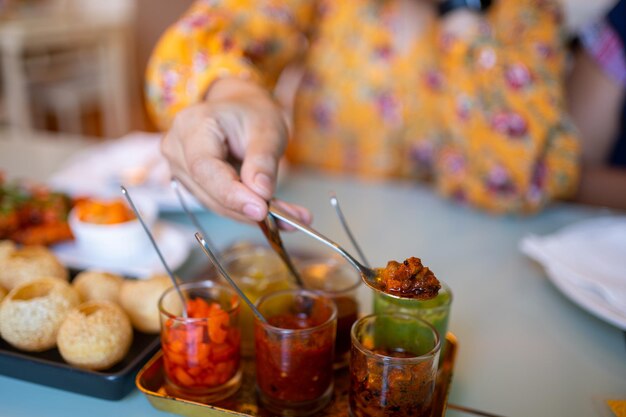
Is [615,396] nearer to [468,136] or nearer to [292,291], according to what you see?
[292,291]

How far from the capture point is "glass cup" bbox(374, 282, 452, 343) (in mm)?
564

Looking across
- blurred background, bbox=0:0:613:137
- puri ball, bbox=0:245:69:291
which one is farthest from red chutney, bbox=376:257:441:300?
blurred background, bbox=0:0:613:137

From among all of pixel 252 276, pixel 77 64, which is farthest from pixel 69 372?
pixel 77 64

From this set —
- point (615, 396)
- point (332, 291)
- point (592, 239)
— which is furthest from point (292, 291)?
point (592, 239)

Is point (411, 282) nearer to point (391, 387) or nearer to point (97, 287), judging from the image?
point (391, 387)

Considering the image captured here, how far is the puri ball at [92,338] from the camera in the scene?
0.54 m

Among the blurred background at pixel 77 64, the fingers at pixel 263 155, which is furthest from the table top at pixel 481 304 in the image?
the blurred background at pixel 77 64

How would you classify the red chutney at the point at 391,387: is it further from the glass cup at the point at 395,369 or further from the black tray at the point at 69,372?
the black tray at the point at 69,372

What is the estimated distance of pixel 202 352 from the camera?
526mm

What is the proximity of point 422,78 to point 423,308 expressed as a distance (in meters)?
0.84

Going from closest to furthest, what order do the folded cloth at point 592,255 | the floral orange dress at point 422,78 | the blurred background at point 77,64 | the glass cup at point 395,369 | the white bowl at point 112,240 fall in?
the glass cup at point 395,369 < the folded cloth at point 592,255 < the white bowl at point 112,240 < the floral orange dress at point 422,78 < the blurred background at point 77,64

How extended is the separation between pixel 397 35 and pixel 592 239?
2.22ft

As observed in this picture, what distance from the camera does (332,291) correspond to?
0.59 metres

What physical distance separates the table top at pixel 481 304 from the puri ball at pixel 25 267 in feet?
0.40
